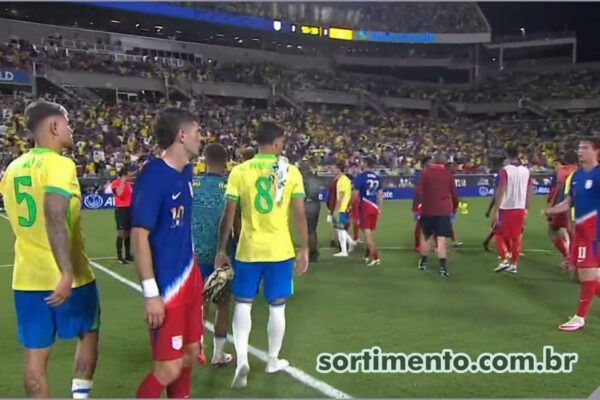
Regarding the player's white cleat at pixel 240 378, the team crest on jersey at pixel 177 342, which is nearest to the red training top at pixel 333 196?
the player's white cleat at pixel 240 378

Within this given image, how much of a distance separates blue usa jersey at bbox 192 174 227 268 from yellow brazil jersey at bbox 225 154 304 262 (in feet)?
1.25

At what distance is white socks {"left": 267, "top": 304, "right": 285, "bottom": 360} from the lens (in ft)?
15.8

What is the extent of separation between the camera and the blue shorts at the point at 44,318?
3.36m

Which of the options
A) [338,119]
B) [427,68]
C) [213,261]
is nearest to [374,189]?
[213,261]

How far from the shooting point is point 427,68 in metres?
48.8

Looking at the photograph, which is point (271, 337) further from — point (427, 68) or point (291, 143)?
point (427, 68)

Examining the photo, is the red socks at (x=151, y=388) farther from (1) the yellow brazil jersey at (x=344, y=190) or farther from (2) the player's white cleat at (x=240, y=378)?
(1) the yellow brazil jersey at (x=344, y=190)

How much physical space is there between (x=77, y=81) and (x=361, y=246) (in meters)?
24.5

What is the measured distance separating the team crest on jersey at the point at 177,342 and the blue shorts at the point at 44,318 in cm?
69

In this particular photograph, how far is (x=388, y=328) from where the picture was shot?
6324 millimetres

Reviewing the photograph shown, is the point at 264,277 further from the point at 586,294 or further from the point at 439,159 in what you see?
the point at 439,159

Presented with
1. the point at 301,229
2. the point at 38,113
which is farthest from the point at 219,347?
the point at 38,113

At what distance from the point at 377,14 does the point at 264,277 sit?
40217mm

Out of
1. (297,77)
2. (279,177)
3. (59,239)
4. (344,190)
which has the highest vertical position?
(297,77)
